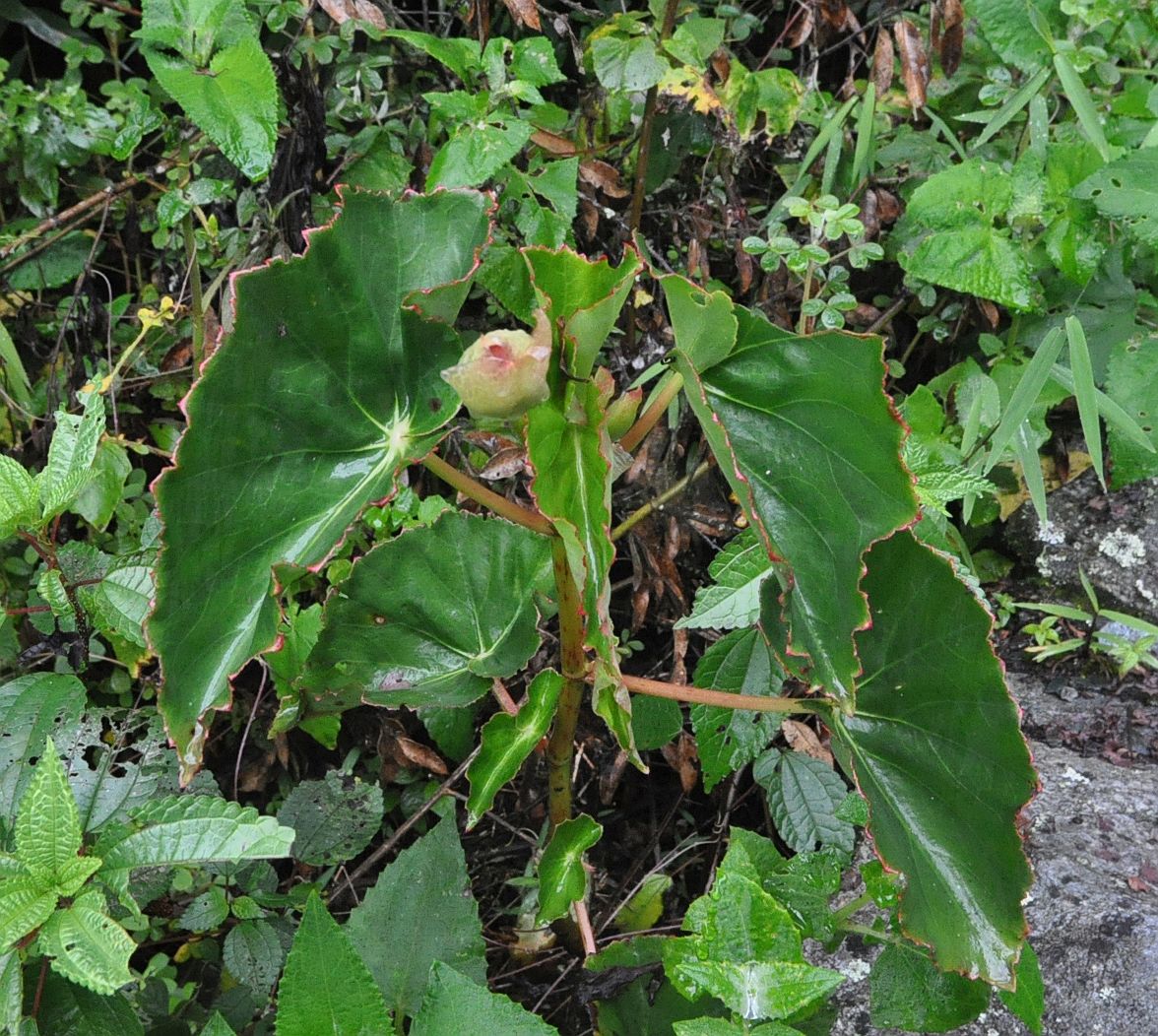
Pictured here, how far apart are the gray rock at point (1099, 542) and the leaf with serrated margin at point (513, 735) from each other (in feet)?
3.47

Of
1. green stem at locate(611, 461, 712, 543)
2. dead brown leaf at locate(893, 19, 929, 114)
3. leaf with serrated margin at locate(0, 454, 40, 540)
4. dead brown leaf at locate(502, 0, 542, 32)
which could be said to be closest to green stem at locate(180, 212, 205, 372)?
leaf with serrated margin at locate(0, 454, 40, 540)

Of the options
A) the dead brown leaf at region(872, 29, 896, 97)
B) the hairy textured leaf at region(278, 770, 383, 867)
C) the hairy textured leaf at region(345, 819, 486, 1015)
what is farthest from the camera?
the dead brown leaf at region(872, 29, 896, 97)

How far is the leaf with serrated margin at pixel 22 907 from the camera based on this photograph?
0.84 meters

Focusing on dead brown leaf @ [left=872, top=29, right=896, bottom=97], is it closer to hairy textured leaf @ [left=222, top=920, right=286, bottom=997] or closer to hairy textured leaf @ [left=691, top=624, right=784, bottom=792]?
hairy textured leaf @ [left=691, top=624, right=784, bottom=792]

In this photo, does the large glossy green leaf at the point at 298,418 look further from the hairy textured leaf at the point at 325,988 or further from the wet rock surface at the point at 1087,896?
the wet rock surface at the point at 1087,896

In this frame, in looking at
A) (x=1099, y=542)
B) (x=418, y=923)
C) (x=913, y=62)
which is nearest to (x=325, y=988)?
(x=418, y=923)

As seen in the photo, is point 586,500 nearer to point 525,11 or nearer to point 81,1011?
point 81,1011

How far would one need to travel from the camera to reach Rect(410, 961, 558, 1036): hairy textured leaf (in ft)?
2.78

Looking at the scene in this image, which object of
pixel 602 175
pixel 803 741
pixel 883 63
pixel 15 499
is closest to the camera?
pixel 15 499

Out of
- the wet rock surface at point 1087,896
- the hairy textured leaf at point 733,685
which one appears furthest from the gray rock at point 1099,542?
the hairy textured leaf at point 733,685

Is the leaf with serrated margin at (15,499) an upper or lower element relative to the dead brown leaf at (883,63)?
lower

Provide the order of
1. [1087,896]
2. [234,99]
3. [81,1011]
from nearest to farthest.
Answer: [81,1011], [1087,896], [234,99]

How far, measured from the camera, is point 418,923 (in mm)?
1066

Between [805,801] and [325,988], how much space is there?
68cm
